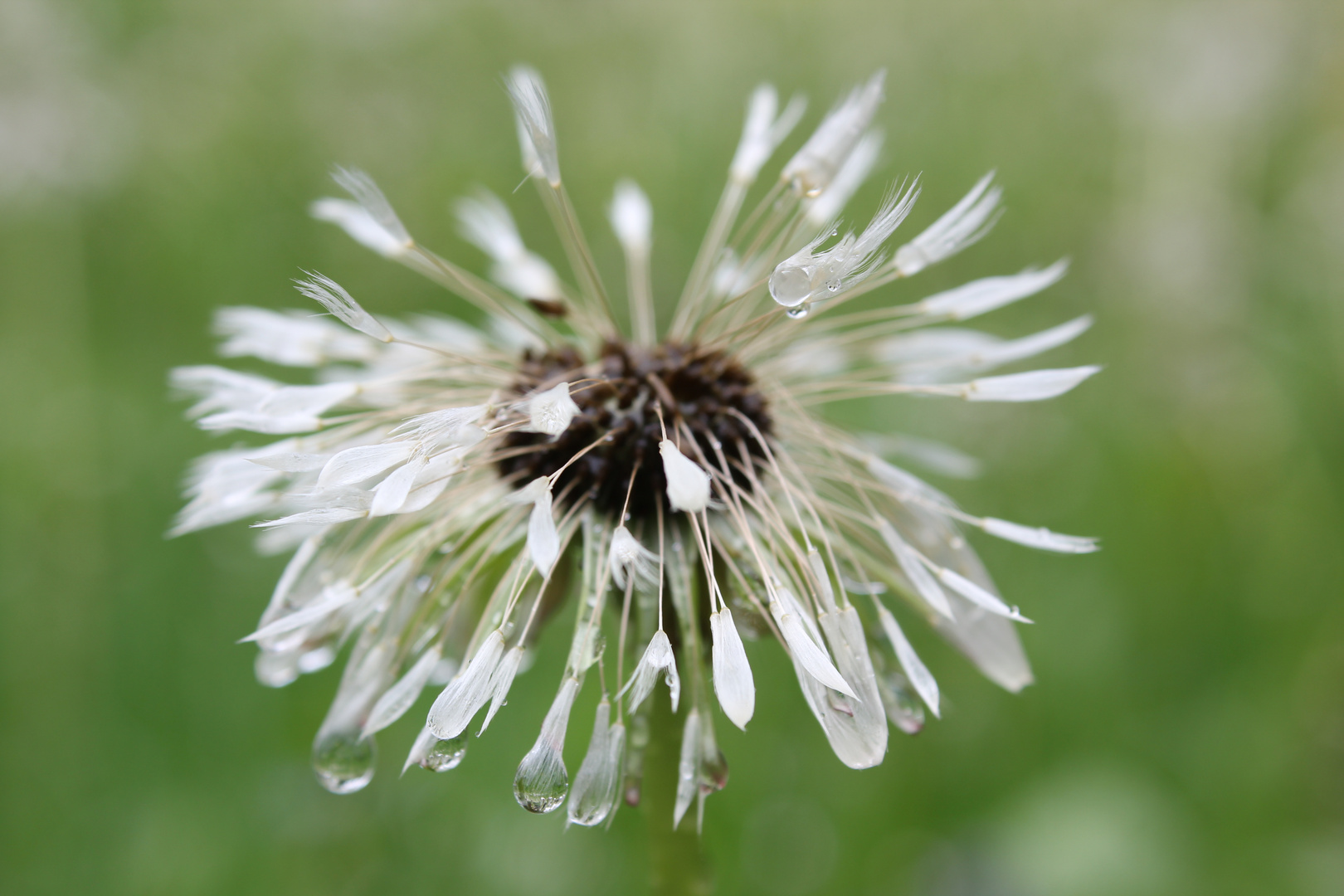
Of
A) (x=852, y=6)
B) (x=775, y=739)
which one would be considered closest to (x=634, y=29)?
(x=852, y=6)

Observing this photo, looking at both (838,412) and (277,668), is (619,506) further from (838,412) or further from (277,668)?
(838,412)

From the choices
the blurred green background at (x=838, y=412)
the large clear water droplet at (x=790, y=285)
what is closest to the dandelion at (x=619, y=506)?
the large clear water droplet at (x=790, y=285)

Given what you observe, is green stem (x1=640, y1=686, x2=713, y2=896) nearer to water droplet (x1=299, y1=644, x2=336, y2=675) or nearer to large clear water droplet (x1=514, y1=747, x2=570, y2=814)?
large clear water droplet (x1=514, y1=747, x2=570, y2=814)

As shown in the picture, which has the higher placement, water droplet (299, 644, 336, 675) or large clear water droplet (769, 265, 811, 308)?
large clear water droplet (769, 265, 811, 308)

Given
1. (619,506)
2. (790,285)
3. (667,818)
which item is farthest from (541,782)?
(790,285)

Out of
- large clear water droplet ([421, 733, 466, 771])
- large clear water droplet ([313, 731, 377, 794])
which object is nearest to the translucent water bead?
large clear water droplet ([421, 733, 466, 771])

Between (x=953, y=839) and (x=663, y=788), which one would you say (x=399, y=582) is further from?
(x=953, y=839)
